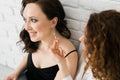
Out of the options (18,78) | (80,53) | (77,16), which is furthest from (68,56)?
(18,78)

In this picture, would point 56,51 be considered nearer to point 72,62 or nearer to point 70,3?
point 72,62

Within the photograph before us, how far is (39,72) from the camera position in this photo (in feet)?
4.63

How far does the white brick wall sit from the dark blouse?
185 millimetres

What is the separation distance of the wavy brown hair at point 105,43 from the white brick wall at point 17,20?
0.80 ft

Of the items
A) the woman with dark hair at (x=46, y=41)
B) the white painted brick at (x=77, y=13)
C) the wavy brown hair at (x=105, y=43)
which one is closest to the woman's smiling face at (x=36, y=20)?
the woman with dark hair at (x=46, y=41)

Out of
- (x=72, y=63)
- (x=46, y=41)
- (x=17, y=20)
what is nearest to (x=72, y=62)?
(x=72, y=63)

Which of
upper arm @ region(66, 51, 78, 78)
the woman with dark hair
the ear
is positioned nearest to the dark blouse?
the woman with dark hair

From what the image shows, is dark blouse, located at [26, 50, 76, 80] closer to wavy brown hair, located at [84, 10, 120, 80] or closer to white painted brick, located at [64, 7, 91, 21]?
white painted brick, located at [64, 7, 91, 21]

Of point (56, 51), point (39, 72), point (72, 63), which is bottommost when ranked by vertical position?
point (39, 72)

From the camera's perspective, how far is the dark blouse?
1.36 metres

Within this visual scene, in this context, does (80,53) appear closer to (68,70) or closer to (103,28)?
(68,70)

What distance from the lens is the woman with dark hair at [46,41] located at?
4.01 feet

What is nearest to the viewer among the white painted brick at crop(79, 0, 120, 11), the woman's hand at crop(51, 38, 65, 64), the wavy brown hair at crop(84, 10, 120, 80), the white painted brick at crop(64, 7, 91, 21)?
the wavy brown hair at crop(84, 10, 120, 80)

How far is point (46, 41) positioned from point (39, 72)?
18 centimetres
